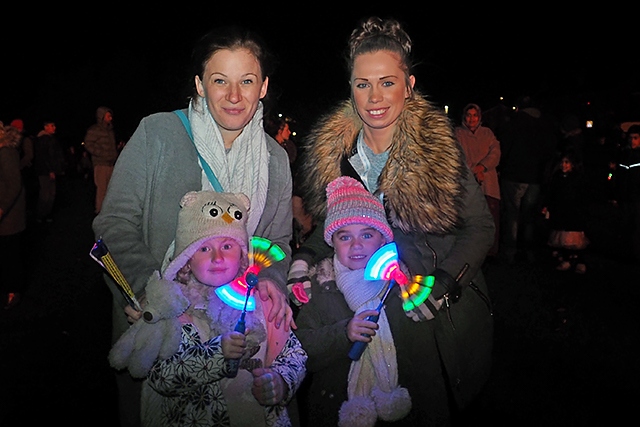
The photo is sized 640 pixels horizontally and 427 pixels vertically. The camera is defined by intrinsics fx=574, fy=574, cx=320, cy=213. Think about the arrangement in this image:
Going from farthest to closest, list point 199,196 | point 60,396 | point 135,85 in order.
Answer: point 135,85
point 60,396
point 199,196

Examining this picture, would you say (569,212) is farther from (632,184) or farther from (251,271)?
(251,271)

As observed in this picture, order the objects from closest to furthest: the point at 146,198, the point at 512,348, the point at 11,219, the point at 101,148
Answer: the point at 146,198 < the point at 512,348 < the point at 11,219 < the point at 101,148

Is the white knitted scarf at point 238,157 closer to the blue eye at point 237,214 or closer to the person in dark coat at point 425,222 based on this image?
the blue eye at point 237,214

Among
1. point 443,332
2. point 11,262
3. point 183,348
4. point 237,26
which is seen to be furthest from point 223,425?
point 11,262

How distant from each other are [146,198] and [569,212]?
6.28m

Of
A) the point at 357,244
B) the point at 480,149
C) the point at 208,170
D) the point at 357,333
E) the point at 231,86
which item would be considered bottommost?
the point at 357,333

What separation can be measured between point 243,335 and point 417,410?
86 cm

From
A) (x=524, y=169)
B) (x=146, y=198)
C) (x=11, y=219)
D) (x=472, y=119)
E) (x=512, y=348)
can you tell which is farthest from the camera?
(x=524, y=169)

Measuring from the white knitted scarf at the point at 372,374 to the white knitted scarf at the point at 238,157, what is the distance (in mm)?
530

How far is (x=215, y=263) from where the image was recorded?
2.37m

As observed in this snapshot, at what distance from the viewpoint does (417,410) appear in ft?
8.18

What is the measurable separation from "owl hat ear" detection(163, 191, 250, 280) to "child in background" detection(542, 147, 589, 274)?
594 centimetres

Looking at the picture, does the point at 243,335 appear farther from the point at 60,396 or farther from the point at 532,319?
the point at 532,319

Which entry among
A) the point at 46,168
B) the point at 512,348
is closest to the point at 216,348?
the point at 512,348
